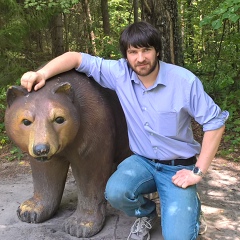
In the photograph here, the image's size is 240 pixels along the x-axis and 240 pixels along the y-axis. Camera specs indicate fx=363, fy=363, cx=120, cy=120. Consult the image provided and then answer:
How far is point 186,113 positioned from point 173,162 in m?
0.36

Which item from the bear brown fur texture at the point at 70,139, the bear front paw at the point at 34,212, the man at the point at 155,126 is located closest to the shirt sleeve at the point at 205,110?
the man at the point at 155,126

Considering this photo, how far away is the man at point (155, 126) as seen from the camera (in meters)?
2.39

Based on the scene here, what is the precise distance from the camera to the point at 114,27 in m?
13.3

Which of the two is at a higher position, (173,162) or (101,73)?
(101,73)

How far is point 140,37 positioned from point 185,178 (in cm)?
98

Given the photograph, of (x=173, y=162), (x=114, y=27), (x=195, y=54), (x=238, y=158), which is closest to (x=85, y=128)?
(x=173, y=162)

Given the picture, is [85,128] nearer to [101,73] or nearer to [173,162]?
[101,73]

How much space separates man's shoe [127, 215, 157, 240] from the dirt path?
92 mm

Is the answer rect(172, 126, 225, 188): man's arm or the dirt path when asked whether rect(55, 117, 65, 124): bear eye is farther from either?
the dirt path

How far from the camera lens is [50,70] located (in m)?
2.59

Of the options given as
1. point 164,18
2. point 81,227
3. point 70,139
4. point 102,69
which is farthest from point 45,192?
point 164,18

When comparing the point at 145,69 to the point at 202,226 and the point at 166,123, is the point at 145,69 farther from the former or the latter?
the point at 202,226

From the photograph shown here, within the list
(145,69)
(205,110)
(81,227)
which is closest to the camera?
(205,110)

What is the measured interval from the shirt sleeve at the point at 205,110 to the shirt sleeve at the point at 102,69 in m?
0.61
